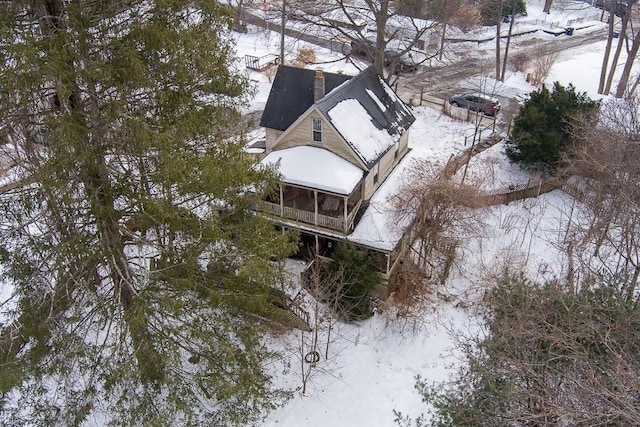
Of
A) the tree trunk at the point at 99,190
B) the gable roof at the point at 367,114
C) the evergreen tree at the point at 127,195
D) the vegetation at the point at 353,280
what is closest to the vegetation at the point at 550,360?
the evergreen tree at the point at 127,195

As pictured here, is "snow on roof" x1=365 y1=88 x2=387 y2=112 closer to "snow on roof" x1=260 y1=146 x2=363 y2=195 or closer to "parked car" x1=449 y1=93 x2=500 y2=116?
"snow on roof" x1=260 y1=146 x2=363 y2=195

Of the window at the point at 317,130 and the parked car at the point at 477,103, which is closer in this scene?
the window at the point at 317,130

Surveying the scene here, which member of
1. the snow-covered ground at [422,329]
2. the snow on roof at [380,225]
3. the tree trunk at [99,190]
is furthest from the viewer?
the snow on roof at [380,225]

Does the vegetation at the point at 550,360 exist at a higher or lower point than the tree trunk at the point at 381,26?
lower

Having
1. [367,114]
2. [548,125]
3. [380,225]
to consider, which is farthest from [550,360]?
[548,125]

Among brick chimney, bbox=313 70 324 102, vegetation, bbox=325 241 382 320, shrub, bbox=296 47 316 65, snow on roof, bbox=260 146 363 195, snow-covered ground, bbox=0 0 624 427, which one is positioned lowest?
snow-covered ground, bbox=0 0 624 427

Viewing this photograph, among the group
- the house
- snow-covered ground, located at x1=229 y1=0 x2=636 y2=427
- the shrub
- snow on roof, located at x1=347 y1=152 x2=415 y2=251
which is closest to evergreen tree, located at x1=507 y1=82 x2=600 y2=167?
snow-covered ground, located at x1=229 y1=0 x2=636 y2=427

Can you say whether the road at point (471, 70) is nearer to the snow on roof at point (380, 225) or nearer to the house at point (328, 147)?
the house at point (328, 147)
